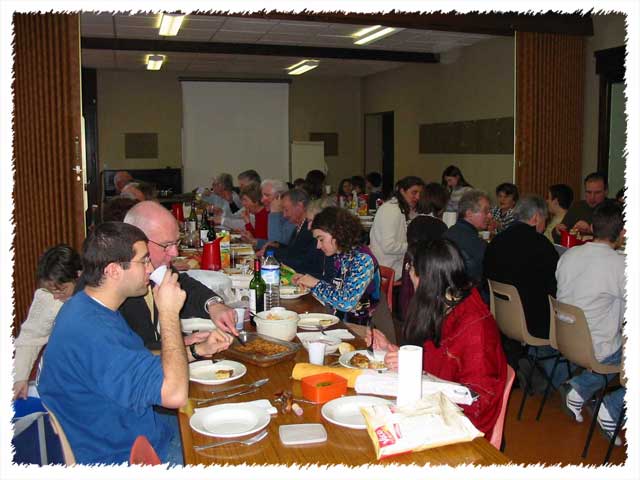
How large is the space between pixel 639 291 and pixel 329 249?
1703 millimetres

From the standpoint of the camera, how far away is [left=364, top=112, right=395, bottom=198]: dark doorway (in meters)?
13.6

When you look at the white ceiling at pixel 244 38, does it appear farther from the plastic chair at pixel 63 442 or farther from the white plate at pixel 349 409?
the white plate at pixel 349 409

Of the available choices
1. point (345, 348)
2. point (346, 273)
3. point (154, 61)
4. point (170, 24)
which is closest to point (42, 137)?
point (170, 24)

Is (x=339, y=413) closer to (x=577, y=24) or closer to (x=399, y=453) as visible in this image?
(x=399, y=453)

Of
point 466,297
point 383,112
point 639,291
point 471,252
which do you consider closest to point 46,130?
point 471,252

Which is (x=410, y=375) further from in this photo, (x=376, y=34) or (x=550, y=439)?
(x=376, y=34)

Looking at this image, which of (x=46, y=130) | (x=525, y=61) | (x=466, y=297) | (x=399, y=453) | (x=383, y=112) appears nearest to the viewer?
(x=399, y=453)

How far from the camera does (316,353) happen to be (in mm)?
2473

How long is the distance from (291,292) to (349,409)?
175 centimetres

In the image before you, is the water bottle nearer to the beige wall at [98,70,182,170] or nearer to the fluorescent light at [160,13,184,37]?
the fluorescent light at [160,13,184,37]

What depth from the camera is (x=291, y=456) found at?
5.83 ft

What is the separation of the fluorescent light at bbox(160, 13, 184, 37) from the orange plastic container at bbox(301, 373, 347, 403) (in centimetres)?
→ 610

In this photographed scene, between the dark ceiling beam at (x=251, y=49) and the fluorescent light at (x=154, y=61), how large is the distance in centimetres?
105

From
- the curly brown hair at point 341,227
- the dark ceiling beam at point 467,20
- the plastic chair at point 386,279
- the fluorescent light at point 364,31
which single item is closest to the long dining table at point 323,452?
the curly brown hair at point 341,227
